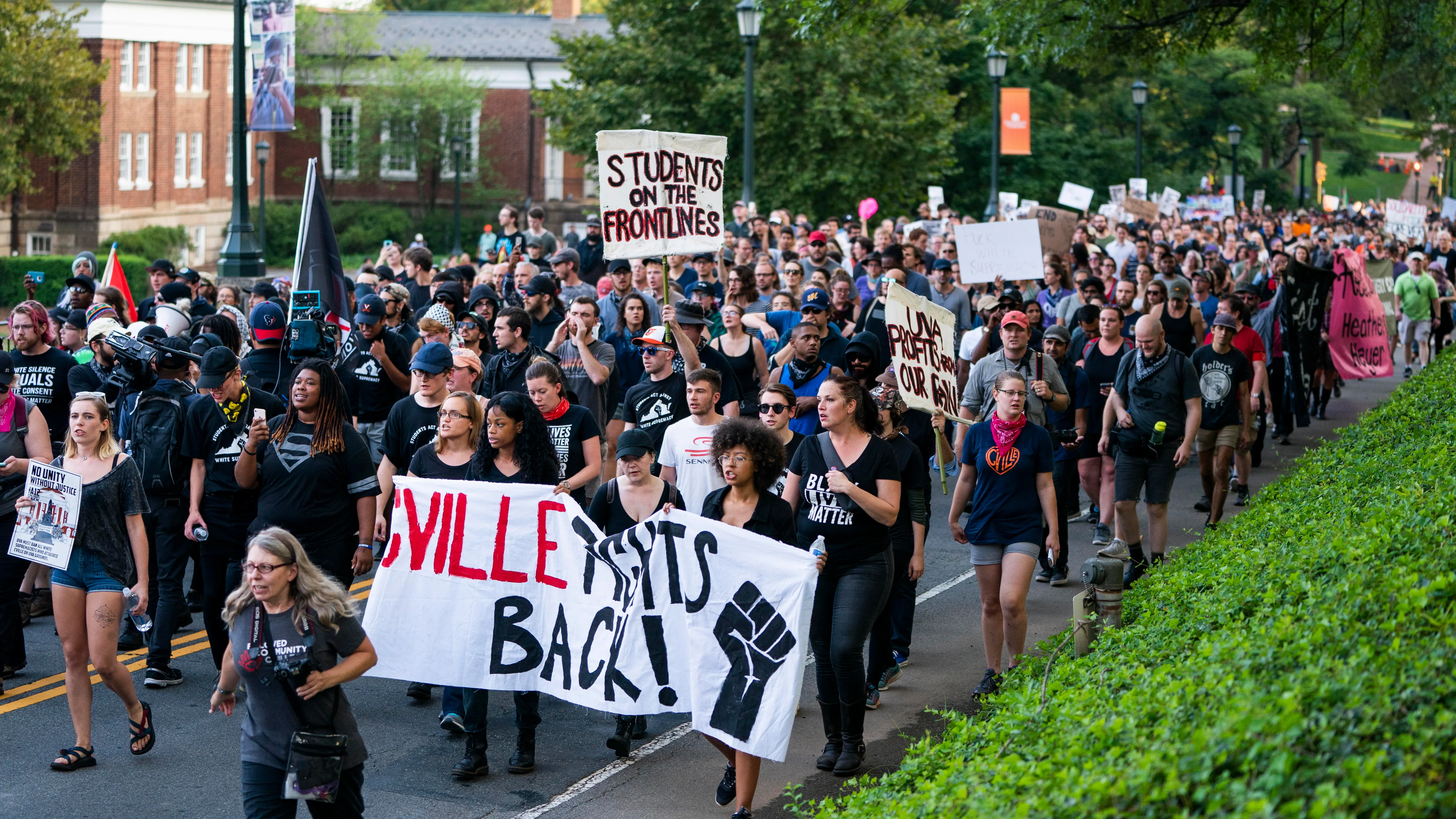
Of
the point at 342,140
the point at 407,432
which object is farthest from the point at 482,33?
the point at 407,432

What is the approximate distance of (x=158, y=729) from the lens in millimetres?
8273

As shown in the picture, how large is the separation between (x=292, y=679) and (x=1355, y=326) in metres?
15.1

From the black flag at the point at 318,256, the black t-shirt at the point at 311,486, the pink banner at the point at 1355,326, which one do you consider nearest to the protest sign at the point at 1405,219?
the pink banner at the point at 1355,326

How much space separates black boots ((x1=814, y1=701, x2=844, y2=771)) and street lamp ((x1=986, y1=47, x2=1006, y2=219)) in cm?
2426

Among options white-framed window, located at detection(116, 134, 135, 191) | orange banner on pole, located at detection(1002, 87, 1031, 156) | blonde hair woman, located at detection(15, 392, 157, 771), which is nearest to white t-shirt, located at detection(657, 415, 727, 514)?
blonde hair woman, located at detection(15, 392, 157, 771)

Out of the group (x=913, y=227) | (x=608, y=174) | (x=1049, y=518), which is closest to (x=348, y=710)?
(x=1049, y=518)

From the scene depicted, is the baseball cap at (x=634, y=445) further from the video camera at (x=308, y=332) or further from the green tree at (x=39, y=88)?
the green tree at (x=39, y=88)

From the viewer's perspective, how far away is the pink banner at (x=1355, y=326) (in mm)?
17844

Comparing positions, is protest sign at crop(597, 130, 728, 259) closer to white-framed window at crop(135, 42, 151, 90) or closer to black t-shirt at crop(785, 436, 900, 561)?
black t-shirt at crop(785, 436, 900, 561)

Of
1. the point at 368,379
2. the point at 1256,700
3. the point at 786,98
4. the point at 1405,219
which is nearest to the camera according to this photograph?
the point at 1256,700

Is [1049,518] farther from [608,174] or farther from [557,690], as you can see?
[608,174]

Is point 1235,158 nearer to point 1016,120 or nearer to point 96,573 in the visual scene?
point 1016,120

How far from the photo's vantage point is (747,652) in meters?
6.99

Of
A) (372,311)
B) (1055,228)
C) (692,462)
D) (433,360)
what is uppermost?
(1055,228)
